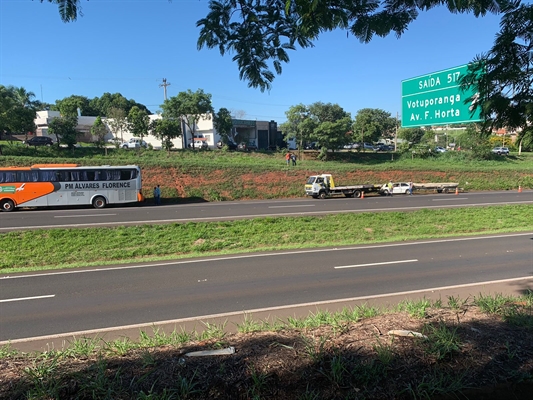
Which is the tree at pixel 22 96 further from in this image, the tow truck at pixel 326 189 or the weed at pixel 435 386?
the weed at pixel 435 386

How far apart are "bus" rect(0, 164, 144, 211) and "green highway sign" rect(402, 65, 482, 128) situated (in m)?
21.6

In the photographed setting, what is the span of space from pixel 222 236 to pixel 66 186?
15222 mm

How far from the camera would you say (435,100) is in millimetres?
8578

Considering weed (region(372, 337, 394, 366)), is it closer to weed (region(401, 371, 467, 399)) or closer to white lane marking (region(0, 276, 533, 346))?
weed (region(401, 371, 467, 399))

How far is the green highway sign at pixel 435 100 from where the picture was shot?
7.83 m

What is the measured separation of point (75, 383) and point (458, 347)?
9.64 ft

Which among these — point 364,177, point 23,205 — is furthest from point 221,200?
point 364,177

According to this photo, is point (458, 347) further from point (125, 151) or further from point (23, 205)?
point (125, 151)

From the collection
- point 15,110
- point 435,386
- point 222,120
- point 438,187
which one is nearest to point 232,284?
point 435,386

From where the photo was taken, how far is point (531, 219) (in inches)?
782

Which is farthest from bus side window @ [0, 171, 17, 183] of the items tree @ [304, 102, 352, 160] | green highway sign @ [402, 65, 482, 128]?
tree @ [304, 102, 352, 160]

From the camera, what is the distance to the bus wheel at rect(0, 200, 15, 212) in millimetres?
23500

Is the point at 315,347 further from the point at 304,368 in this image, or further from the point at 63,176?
the point at 63,176

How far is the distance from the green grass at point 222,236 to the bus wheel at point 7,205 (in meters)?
10.5
